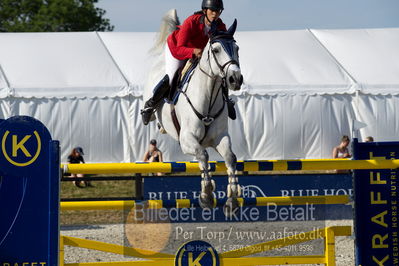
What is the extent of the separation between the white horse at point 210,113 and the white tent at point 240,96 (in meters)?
10.4

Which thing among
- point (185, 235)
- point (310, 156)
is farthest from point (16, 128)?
point (310, 156)

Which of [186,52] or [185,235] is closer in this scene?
[186,52]

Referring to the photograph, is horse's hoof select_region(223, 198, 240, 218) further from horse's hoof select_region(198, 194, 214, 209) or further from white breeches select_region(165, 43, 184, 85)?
white breeches select_region(165, 43, 184, 85)

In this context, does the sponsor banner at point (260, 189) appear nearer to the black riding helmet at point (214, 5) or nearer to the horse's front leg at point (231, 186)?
the horse's front leg at point (231, 186)

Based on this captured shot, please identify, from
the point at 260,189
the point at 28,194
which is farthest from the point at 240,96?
the point at 28,194

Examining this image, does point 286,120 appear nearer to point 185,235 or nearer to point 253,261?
point 185,235

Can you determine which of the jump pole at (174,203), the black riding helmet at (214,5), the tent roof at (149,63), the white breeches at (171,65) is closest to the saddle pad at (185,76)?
the white breeches at (171,65)

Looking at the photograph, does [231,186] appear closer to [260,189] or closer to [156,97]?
[156,97]

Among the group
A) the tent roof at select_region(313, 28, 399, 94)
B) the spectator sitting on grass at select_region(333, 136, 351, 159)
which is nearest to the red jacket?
the spectator sitting on grass at select_region(333, 136, 351, 159)

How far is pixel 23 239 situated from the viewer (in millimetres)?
5270

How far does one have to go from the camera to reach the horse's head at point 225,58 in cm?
537

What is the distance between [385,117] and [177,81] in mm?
11817

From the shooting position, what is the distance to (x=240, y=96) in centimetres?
1689

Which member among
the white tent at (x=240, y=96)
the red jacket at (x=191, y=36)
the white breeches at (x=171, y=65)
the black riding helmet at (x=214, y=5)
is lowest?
the white breeches at (x=171, y=65)
